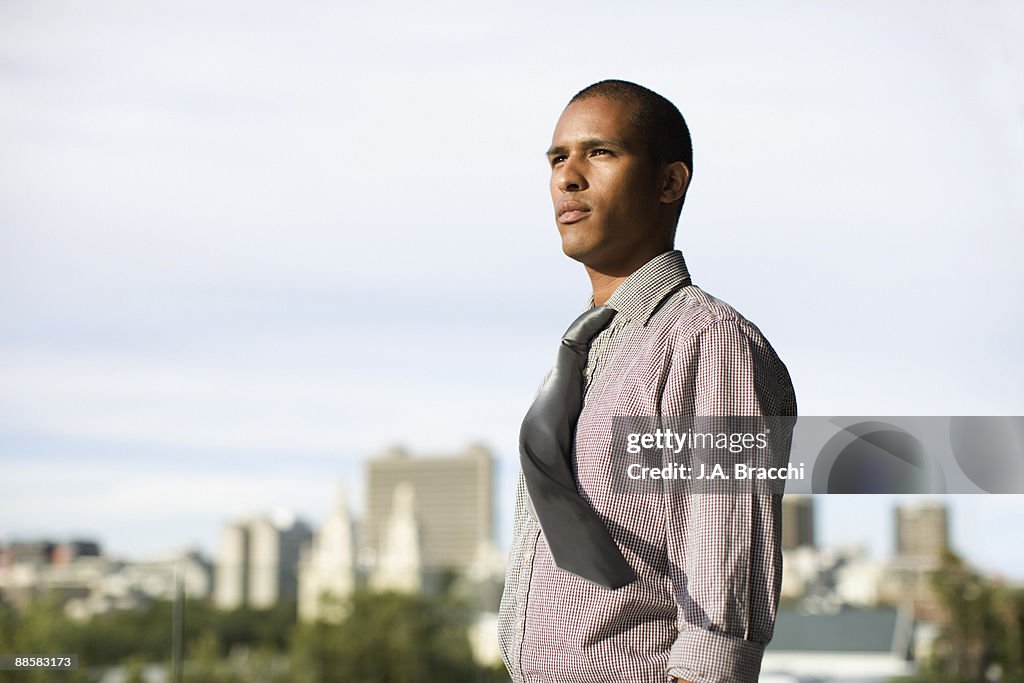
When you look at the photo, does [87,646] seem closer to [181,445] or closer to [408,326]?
[408,326]

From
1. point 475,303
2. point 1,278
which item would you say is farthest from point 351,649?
point 475,303

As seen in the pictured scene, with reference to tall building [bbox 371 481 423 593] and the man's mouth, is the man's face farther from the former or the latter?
tall building [bbox 371 481 423 593]

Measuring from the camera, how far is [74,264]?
40.2m

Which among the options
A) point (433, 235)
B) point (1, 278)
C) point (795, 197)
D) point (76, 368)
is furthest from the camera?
point (76, 368)

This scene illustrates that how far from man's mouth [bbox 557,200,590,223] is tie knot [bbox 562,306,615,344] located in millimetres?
94

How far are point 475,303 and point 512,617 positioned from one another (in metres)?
49.6

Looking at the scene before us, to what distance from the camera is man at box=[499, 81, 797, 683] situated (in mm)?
984

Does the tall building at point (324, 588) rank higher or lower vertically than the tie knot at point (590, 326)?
lower

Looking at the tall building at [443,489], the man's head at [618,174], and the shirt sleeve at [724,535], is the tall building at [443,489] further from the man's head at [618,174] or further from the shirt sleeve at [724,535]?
the shirt sleeve at [724,535]

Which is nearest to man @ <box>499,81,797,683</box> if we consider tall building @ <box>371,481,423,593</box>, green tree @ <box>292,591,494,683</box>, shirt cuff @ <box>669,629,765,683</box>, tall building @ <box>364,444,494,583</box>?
shirt cuff @ <box>669,629,765,683</box>

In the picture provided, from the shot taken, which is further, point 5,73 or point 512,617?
point 5,73

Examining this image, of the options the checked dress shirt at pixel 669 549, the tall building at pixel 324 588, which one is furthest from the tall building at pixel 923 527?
the checked dress shirt at pixel 669 549

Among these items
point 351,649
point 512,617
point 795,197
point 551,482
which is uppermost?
point 795,197

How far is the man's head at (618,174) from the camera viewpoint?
117 cm
